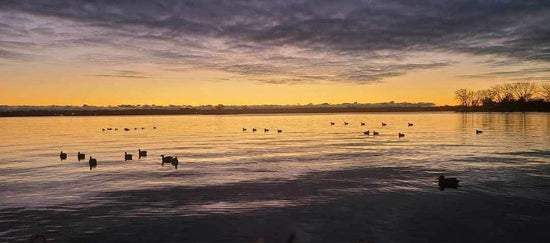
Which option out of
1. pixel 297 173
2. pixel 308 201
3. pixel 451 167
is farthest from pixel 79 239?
pixel 451 167

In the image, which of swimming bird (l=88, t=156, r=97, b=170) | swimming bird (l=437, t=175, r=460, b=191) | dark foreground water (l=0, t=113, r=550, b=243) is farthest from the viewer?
swimming bird (l=88, t=156, r=97, b=170)

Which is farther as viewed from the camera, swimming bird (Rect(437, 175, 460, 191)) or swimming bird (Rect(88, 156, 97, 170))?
swimming bird (Rect(88, 156, 97, 170))

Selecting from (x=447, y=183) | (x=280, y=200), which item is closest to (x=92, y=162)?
(x=280, y=200)

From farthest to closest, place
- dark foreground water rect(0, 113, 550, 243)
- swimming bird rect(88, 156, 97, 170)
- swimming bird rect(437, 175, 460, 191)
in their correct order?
swimming bird rect(88, 156, 97, 170)
swimming bird rect(437, 175, 460, 191)
dark foreground water rect(0, 113, 550, 243)

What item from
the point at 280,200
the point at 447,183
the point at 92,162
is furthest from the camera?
the point at 92,162

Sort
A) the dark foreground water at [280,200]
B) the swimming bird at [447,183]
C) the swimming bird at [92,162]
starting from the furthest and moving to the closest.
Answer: the swimming bird at [92,162] → the swimming bird at [447,183] → the dark foreground water at [280,200]

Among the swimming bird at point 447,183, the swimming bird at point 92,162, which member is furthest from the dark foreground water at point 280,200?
the swimming bird at point 92,162

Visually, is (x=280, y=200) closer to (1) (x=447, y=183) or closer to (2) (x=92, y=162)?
(1) (x=447, y=183)

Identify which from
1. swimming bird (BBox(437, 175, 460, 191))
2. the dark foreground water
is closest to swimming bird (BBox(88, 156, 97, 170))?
the dark foreground water

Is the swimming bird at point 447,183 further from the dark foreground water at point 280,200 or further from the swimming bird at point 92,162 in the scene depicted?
the swimming bird at point 92,162

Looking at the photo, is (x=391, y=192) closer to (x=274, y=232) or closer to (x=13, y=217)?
(x=274, y=232)

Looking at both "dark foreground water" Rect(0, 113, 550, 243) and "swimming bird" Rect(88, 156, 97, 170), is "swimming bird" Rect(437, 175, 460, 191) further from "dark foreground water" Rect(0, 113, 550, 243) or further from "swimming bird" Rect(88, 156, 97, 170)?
"swimming bird" Rect(88, 156, 97, 170)

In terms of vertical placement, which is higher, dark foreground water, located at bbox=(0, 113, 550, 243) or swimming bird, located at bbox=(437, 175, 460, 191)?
swimming bird, located at bbox=(437, 175, 460, 191)

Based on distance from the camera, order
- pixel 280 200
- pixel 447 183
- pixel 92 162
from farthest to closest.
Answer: pixel 92 162
pixel 447 183
pixel 280 200
